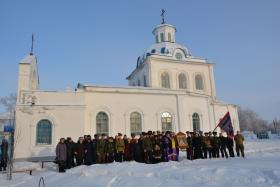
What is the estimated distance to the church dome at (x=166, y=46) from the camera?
110 feet

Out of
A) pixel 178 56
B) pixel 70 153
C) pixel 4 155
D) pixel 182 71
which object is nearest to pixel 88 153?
pixel 70 153

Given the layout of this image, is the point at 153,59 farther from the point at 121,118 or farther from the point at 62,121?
the point at 62,121

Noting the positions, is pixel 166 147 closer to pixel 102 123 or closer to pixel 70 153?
pixel 70 153

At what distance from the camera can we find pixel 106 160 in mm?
14031

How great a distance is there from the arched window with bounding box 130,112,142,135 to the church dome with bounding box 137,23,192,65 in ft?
38.2

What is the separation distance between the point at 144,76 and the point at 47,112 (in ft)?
51.9

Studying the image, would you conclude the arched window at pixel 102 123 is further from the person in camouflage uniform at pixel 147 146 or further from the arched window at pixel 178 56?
the arched window at pixel 178 56

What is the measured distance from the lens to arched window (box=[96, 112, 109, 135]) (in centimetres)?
2117

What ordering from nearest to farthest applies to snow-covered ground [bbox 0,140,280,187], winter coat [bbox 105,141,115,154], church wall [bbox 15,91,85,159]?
snow-covered ground [bbox 0,140,280,187], winter coat [bbox 105,141,115,154], church wall [bbox 15,91,85,159]

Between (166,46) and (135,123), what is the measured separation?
49.0 feet

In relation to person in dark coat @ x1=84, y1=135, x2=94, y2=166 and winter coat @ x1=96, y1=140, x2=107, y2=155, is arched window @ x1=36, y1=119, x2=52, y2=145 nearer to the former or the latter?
person in dark coat @ x1=84, y1=135, x2=94, y2=166

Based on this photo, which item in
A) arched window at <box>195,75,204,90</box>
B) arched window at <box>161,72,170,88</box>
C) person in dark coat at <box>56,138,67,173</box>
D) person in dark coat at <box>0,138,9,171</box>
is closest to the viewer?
person in dark coat at <box>56,138,67,173</box>

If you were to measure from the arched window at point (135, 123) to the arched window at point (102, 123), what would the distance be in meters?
1.94

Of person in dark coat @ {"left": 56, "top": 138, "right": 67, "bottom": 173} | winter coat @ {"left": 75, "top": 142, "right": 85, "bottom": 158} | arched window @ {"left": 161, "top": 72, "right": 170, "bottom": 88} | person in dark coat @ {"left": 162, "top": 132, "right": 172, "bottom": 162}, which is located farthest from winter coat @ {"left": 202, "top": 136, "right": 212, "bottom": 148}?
arched window @ {"left": 161, "top": 72, "right": 170, "bottom": 88}
